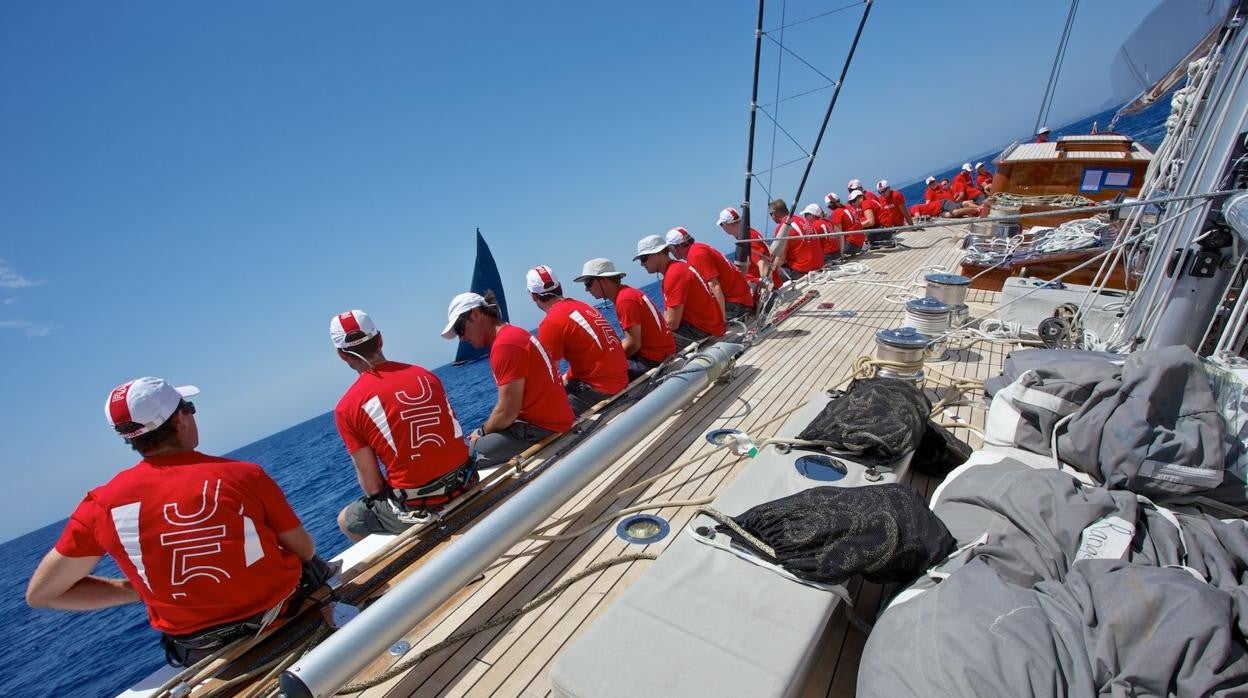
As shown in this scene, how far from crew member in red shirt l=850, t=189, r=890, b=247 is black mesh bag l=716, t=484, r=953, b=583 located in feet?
38.2

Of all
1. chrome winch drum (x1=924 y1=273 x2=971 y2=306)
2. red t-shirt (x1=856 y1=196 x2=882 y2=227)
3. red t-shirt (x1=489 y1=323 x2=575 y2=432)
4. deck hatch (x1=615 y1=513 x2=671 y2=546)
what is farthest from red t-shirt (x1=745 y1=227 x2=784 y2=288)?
deck hatch (x1=615 y1=513 x2=671 y2=546)

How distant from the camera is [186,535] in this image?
1.92 m

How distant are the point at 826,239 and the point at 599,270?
26.0 feet

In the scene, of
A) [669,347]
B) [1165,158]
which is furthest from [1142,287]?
[669,347]

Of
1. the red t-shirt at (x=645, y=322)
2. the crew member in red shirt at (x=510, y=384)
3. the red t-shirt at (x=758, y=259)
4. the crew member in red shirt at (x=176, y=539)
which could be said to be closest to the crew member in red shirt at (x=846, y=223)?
the red t-shirt at (x=758, y=259)

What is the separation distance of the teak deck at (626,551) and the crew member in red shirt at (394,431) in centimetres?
71

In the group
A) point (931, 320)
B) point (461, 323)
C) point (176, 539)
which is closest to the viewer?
point (176, 539)

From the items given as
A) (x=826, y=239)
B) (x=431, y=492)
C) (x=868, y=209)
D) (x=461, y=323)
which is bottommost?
(x=826, y=239)

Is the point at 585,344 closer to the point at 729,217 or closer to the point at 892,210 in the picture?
the point at 729,217

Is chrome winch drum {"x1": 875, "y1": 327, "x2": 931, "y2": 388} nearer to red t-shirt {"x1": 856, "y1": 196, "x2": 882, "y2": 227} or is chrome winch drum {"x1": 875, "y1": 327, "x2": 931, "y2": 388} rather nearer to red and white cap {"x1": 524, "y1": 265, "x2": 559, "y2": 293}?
red and white cap {"x1": 524, "y1": 265, "x2": 559, "y2": 293}

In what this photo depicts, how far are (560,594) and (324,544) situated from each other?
9053mm

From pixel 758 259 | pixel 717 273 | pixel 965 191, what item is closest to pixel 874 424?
pixel 717 273

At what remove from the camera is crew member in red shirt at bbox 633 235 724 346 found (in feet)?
18.6

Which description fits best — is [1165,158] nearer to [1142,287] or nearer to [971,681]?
[1142,287]
